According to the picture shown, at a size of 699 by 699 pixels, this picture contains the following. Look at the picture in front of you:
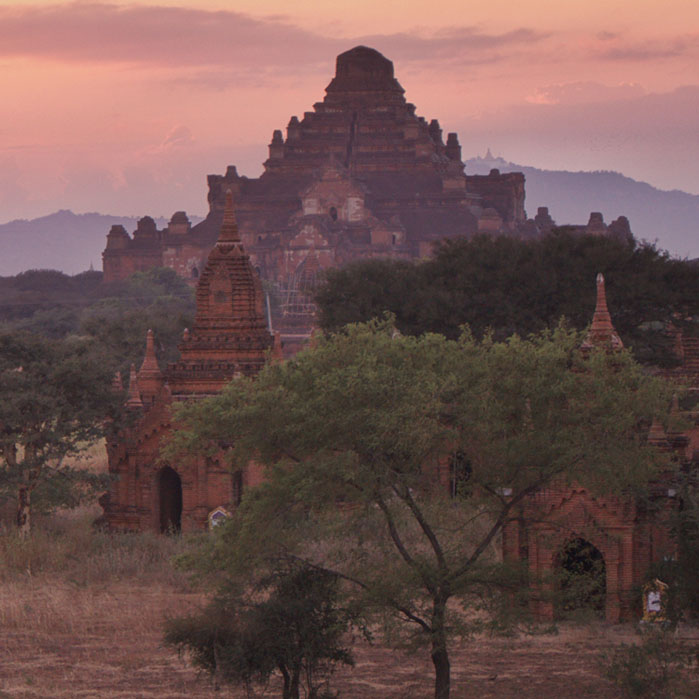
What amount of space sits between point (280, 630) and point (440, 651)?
242 cm

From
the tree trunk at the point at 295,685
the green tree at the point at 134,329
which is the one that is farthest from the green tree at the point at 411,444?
the green tree at the point at 134,329

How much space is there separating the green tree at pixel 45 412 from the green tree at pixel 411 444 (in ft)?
44.3

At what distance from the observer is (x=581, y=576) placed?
1140 inches

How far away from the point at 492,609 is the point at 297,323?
64.3 metres

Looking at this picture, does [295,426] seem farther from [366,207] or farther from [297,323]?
[366,207]

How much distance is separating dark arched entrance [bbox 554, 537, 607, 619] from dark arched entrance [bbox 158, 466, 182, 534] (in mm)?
11260

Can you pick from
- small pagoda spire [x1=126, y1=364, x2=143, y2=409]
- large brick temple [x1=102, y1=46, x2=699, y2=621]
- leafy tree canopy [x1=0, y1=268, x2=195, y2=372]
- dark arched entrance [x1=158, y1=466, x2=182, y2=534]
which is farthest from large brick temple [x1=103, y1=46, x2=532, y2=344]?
dark arched entrance [x1=158, y1=466, x2=182, y2=534]

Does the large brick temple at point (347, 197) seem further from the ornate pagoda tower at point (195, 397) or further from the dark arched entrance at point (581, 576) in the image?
the dark arched entrance at point (581, 576)

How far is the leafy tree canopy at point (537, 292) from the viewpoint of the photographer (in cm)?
5769

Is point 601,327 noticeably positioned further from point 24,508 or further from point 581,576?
point 24,508

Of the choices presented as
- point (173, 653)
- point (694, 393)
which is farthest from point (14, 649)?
point (694, 393)

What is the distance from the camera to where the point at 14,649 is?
103 ft

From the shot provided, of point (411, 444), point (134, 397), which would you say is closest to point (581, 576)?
point (411, 444)

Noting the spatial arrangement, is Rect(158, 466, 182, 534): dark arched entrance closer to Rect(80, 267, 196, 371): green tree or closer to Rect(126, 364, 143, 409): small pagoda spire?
Rect(126, 364, 143, 409): small pagoda spire
